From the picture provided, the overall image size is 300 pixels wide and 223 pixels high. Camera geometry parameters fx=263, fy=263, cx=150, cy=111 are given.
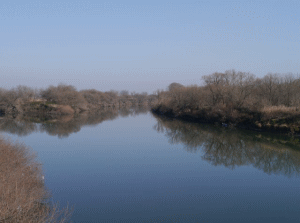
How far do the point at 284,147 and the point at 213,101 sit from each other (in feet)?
50.5

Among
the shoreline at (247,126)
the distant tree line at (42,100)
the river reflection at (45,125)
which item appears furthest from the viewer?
the distant tree line at (42,100)

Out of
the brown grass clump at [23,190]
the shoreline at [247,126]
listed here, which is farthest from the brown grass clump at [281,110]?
the brown grass clump at [23,190]

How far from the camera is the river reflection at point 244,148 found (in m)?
15.2

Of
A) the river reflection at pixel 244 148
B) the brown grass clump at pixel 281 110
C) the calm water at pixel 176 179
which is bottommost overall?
the calm water at pixel 176 179

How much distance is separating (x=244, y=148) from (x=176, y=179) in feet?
29.1

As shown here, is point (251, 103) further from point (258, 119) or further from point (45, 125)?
point (45, 125)

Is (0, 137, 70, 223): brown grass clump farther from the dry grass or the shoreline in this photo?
the dry grass

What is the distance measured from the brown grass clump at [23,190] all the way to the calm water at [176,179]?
0.91m

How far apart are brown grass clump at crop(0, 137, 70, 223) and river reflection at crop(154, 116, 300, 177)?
391 inches

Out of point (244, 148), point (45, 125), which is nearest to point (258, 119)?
point (244, 148)

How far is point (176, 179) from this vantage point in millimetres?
12539

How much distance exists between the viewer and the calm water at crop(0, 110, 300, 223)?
8.95 metres

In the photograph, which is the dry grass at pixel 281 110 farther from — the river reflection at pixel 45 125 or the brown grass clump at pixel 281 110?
the river reflection at pixel 45 125

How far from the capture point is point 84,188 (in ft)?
36.7
